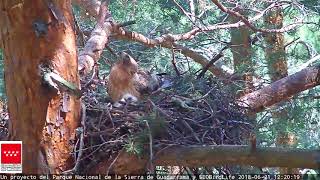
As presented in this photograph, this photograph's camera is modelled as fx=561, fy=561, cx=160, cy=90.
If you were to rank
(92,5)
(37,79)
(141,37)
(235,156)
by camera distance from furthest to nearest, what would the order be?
(92,5), (141,37), (37,79), (235,156)

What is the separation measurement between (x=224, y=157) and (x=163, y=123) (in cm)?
20

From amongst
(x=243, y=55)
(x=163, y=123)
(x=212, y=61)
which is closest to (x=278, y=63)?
(x=243, y=55)

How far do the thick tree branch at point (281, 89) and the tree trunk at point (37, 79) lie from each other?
0.76 metres

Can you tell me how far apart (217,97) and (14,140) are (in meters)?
0.70

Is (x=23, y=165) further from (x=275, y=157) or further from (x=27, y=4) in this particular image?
(x=275, y=157)

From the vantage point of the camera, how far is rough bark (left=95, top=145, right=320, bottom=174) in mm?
1457

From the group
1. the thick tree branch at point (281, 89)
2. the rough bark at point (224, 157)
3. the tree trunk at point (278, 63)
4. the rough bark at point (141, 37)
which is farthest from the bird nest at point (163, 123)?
the tree trunk at point (278, 63)

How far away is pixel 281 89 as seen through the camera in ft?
7.27

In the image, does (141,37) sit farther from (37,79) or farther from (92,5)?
(37,79)

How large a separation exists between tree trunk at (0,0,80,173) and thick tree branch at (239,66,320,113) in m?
0.76

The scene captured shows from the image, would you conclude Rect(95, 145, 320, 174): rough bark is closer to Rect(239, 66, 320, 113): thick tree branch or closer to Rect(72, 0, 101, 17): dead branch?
Rect(239, 66, 320, 113): thick tree branch

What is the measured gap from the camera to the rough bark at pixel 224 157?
57.4 inches

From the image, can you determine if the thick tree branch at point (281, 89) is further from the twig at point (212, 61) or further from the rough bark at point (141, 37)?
the rough bark at point (141, 37)

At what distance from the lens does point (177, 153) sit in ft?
5.18
